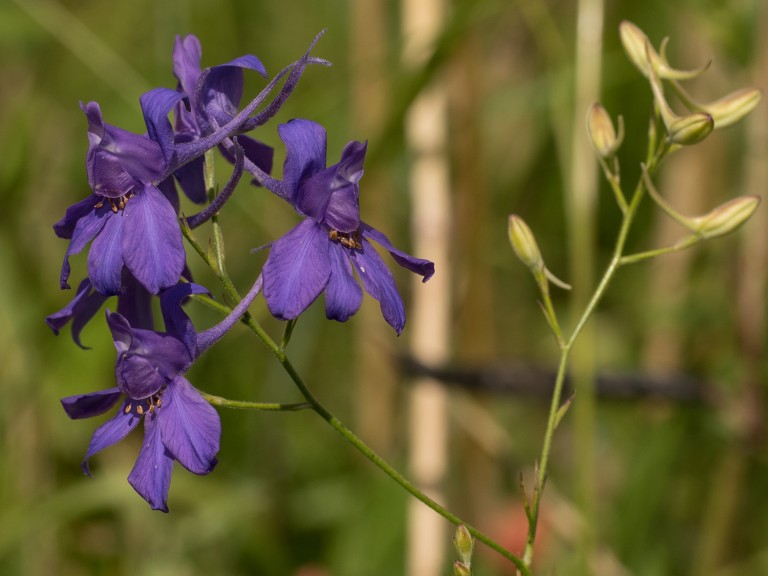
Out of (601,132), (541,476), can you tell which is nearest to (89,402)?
(541,476)

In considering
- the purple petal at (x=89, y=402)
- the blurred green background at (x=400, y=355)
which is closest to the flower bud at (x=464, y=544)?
the purple petal at (x=89, y=402)

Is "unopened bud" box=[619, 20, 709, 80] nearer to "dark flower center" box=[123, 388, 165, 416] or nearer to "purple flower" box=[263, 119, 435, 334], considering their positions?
"purple flower" box=[263, 119, 435, 334]

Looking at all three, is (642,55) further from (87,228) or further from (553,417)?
(87,228)

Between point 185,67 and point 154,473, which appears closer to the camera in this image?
point 154,473

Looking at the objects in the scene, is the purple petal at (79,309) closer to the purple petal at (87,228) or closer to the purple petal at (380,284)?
the purple petal at (87,228)

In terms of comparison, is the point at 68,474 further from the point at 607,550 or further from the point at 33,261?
the point at 607,550

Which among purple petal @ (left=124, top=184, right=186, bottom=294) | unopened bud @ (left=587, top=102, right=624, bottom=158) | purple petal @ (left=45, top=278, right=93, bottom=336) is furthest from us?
unopened bud @ (left=587, top=102, right=624, bottom=158)

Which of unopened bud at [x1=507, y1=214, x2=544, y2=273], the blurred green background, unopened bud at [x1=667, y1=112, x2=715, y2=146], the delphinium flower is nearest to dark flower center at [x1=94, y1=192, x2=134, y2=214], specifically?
the delphinium flower
